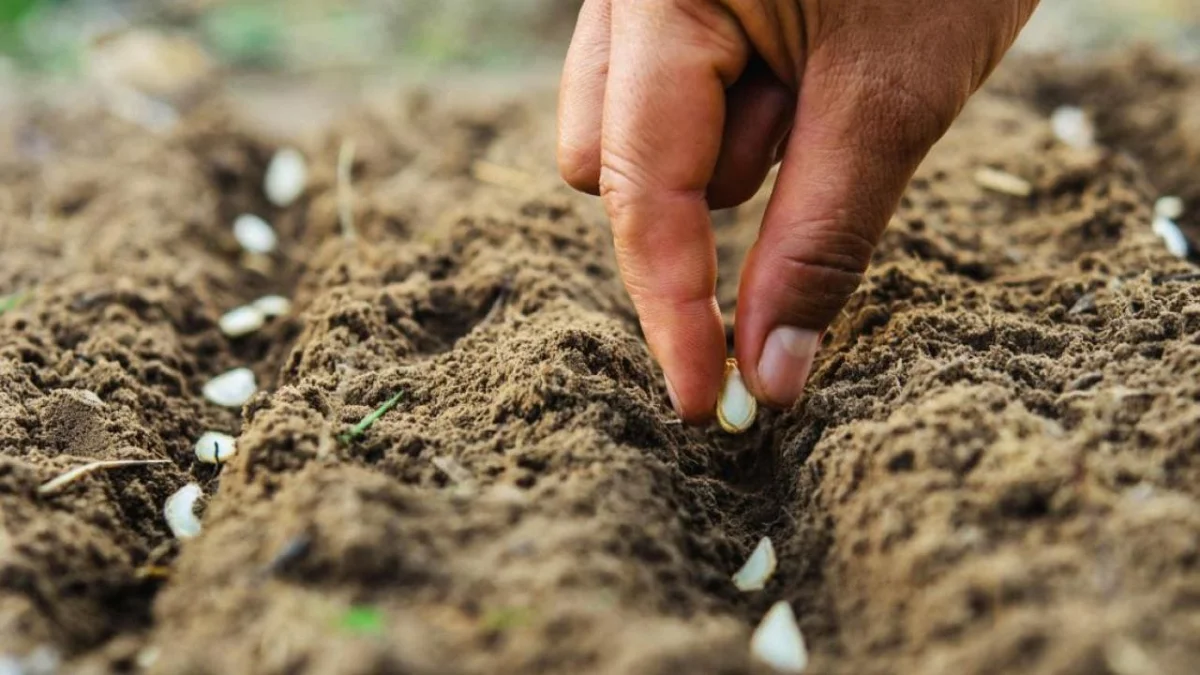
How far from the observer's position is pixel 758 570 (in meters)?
1.45

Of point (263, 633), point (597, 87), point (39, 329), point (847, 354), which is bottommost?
point (39, 329)

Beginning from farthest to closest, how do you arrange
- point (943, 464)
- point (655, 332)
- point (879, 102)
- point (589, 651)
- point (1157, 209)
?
1. point (1157, 209)
2. point (655, 332)
3. point (879, 102)
4. point (943, 464)
5. point (589, 651)

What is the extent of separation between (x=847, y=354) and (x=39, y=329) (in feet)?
4.78

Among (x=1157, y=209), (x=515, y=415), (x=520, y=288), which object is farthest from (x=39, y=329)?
(x=1157, y=209)

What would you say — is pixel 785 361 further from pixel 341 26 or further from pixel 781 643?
pixel 341 26

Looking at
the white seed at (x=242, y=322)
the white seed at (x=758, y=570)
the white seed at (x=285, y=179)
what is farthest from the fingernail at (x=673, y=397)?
the white seed at (x=285, y=179)

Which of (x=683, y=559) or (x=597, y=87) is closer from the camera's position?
(x=683, y=559)

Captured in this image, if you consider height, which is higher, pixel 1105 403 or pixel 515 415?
pixel 1105 403

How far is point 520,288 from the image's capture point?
2016mm

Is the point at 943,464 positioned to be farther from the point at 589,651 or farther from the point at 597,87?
the point at 597,87

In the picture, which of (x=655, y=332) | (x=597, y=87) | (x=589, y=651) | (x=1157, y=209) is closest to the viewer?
(x=589, y=651)

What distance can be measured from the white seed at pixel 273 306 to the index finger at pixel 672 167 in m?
0.94

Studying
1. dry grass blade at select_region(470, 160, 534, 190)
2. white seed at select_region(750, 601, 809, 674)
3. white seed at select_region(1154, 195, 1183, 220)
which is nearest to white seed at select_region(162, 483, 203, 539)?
white seed at select_region(750, 601, 809, 674)

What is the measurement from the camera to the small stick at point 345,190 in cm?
251
